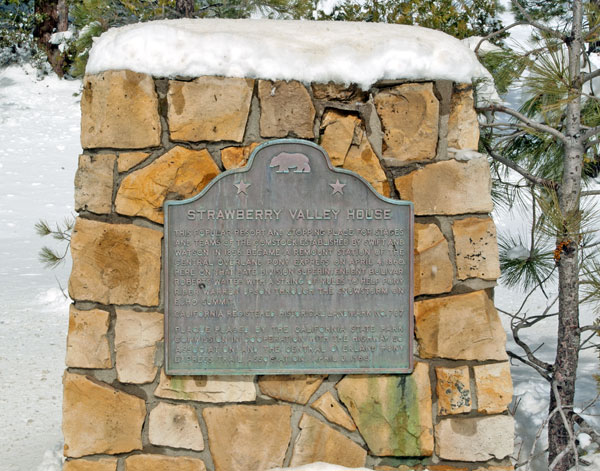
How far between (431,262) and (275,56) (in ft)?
3.17

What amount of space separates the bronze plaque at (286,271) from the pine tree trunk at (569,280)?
3.64ft

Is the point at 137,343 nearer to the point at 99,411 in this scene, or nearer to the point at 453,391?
the point at 99,411

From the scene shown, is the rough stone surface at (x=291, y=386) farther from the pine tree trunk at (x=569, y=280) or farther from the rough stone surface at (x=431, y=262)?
the pine tree trunk at (x=569, y=280)

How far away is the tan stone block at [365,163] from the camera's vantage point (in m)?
2.50

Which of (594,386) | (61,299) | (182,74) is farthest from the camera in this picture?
(61,299)

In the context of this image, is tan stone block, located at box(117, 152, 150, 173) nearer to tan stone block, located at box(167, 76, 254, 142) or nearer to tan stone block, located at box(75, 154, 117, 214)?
tan stone block, located at box(75, 154, 117, 214)

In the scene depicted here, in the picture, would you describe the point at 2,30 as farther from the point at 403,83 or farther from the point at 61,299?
the point at 403,83

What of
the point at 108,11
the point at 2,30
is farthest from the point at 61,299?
the point at 2,30

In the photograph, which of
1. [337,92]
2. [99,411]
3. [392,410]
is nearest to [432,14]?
[337,92]

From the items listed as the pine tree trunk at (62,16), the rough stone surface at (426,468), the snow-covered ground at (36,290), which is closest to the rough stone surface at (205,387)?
the rough stone surface at (426,468)

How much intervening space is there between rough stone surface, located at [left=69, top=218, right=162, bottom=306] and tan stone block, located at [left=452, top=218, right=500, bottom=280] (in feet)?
3.74

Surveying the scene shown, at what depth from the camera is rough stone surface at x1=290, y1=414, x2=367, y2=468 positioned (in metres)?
2.51

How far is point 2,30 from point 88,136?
41.5ft

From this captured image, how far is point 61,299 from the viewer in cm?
615
